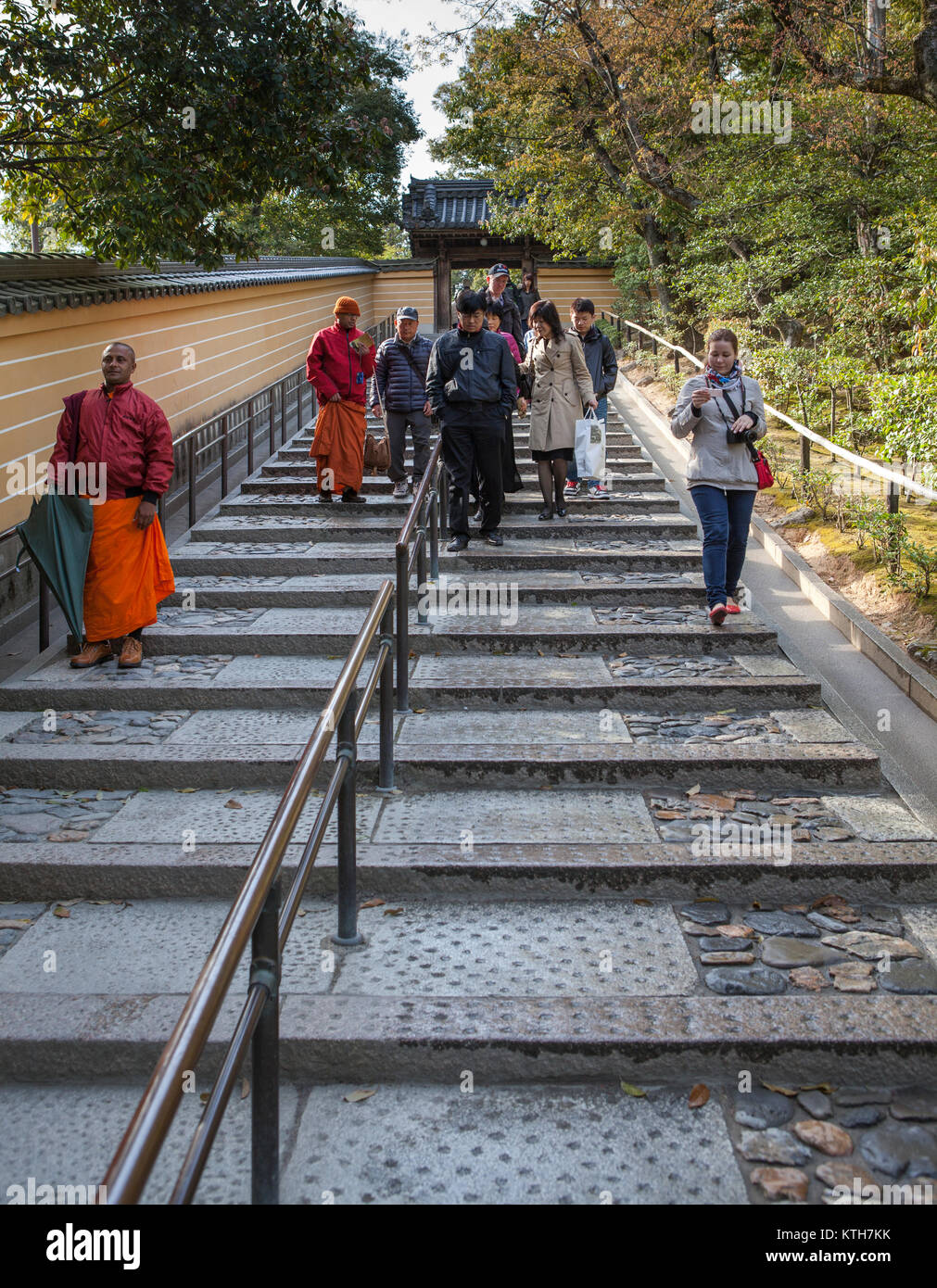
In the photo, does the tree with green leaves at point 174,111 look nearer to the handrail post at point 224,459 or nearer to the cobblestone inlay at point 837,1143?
the handrail post at point 224,459

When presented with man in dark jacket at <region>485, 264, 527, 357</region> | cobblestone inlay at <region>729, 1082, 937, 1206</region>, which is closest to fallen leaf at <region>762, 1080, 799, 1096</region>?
cobblestone inlay at <region>729, 1082, 937, 1206</region>

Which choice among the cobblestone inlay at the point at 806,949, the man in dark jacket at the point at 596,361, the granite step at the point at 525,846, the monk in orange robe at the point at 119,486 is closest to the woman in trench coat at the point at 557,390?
the man in dark jacket at the point at 596,361

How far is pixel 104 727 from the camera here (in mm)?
5629

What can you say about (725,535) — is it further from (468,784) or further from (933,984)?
(933,984)

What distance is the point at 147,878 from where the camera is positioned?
4.22 metres

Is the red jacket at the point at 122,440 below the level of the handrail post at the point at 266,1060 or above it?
above

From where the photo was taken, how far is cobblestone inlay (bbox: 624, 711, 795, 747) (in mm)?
5277

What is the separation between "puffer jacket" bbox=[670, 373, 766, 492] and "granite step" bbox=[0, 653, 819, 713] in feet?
3.36

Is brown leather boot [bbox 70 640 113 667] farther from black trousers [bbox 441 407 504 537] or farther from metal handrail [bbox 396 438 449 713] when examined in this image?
black trousers [bbox 441 407 504 537]

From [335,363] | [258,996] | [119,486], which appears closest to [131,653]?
[119,486]

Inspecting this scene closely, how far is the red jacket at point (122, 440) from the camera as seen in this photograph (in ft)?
20.1

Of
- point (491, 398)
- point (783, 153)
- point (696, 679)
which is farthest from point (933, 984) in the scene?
point (783, 153)

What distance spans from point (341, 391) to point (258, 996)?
287 inches

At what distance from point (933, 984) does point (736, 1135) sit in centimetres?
96
